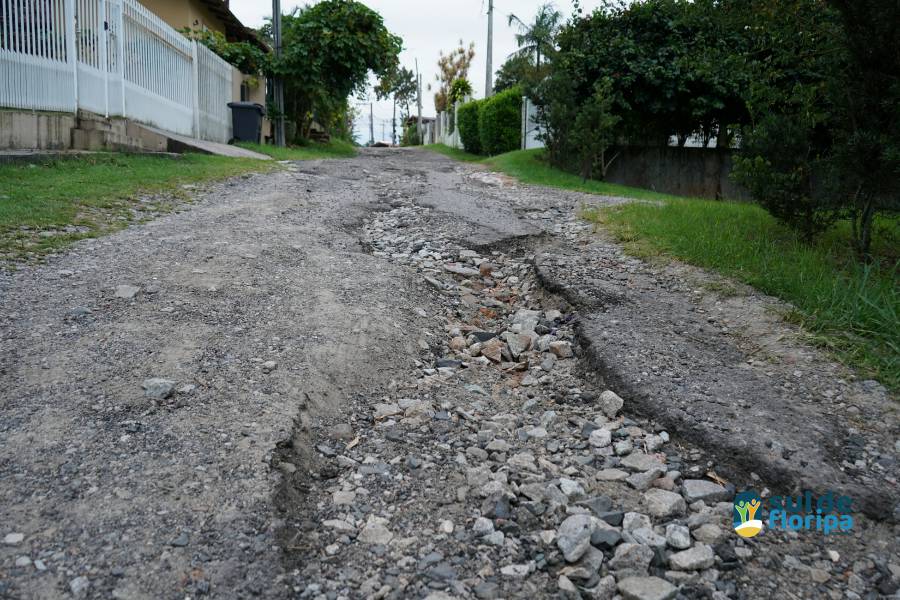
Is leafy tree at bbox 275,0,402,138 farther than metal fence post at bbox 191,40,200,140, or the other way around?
leafy tree at bbox 275,0,402,138

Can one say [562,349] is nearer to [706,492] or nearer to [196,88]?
[706,492]

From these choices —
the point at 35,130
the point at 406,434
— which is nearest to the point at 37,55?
the point at 35,130

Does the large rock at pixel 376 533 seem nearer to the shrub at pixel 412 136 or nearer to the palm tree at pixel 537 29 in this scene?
the palm tree at pixel 537 29

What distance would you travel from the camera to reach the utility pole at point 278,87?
14903 mm

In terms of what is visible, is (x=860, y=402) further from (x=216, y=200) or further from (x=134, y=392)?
(x=216, y=200)

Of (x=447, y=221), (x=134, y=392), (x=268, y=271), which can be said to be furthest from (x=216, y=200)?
(x=134, y=392)

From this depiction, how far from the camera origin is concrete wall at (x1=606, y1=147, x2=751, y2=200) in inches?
520

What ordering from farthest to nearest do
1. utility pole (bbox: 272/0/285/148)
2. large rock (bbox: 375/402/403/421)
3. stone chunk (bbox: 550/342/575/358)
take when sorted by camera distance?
utility pole (bbox: 272/0/285/148)
stone chunk (bbox: 550/342/575/358)
large rock (bbox: 375/402/403/421)

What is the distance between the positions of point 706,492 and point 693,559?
376mm

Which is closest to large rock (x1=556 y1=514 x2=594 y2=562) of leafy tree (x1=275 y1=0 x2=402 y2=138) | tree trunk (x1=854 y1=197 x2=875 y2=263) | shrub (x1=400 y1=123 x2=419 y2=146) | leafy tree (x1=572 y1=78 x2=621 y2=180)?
tree trunk (x1=854 y1=197 x2=875 y2=263)

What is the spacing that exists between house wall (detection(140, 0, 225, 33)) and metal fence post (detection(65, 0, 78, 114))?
27.6ft

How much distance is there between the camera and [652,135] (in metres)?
14.0

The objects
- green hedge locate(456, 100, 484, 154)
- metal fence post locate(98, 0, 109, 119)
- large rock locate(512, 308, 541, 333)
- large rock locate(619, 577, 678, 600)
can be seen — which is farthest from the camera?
green hedge locate(456, 100, 484, 154)

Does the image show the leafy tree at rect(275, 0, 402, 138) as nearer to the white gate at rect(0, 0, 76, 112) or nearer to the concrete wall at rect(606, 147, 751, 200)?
the concrete wall at rect(606, 147, 751, 200)
